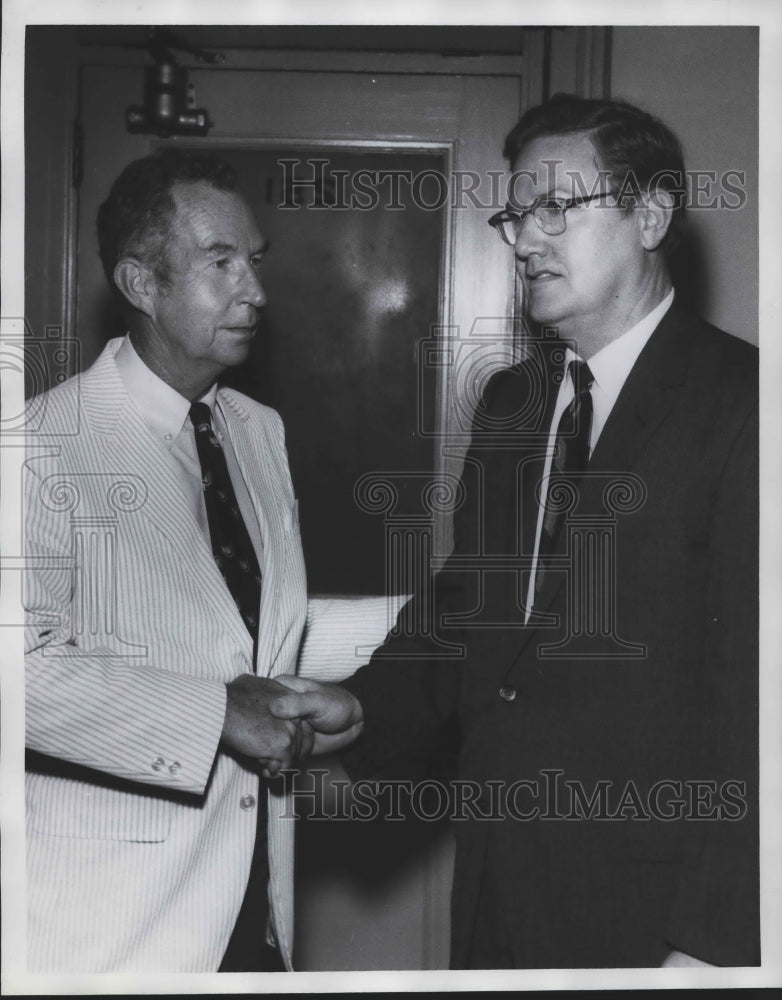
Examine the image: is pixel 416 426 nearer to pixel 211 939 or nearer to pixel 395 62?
pixel 395 62

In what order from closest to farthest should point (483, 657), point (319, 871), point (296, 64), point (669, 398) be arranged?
point (669, 398) < point (483, 657) < point (296, 64) < point (319, 871)

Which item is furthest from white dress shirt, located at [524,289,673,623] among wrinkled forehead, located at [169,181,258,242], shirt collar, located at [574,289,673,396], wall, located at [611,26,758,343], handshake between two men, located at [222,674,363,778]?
wrinkled forehead, located at [169,181,258,242]

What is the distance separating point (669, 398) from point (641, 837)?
2.07ft

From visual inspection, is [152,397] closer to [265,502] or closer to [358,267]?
[265,502]

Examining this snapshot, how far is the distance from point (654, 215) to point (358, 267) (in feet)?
1.59

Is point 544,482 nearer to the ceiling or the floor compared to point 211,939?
nearer to the ceiling

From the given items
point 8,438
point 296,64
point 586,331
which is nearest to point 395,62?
point 296,64

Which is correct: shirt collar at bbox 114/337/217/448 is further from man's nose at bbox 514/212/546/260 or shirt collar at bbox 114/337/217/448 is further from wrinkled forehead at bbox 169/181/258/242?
man's nose at bbox 514/212/546/260

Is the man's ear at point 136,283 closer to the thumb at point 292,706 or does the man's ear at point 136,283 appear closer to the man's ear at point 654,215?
the thumb at point 292,706

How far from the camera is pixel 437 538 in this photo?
5.48ft

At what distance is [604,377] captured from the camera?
60.1 inches

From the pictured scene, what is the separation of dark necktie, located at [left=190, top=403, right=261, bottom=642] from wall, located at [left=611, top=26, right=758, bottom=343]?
2.60 ft

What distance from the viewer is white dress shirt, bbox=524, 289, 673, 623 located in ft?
4.93

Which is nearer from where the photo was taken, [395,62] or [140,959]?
[140,959]
